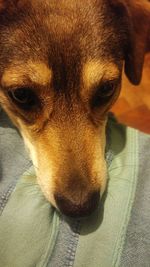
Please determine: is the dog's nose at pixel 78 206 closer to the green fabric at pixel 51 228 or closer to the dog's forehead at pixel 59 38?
the green fabric at pixel 51 228

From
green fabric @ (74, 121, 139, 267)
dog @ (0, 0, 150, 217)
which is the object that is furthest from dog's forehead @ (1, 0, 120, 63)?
green fabric @ (74, 121, 139, 267)

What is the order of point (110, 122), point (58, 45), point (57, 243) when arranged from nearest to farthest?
point (57, 243) < point (58, 45) < point (110, 122)

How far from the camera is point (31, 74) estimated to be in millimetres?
1027

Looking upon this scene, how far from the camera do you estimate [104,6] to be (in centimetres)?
115

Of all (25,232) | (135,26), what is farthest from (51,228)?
(135,26)

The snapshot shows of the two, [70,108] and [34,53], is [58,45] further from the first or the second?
[70,108]

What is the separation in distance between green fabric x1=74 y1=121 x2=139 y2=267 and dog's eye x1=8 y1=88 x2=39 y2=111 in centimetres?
28

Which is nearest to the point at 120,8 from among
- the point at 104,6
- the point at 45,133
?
the point at 104,6

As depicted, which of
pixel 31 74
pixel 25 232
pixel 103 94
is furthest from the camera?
pixel 103 94

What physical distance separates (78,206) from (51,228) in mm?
96

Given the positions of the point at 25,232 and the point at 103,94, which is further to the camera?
the point at 103,94

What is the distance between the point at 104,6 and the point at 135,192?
0.58 m

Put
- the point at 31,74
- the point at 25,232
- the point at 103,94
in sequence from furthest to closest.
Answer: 1. the point at 103,94
2. the point at 31,74
3. the point at 25,232

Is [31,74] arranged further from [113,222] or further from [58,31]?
[113,222]
